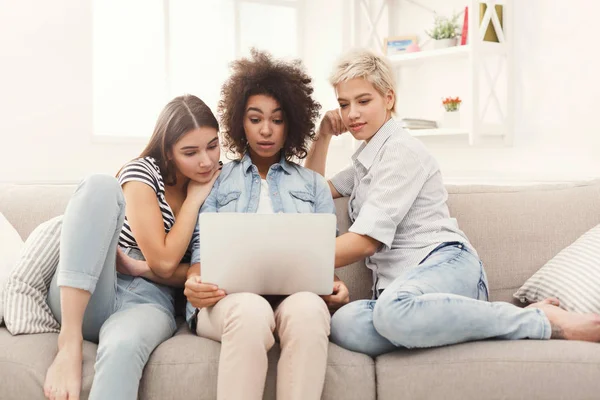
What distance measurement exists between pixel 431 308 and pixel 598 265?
534mm

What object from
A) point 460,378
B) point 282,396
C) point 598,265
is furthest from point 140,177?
point 598,265

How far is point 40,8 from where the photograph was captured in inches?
144

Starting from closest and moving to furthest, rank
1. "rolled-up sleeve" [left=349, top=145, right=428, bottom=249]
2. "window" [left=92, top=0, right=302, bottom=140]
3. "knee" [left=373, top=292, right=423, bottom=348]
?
"knee" [left=373, top=292, right=423, bottom=348] < "rolled-up sleeve" [left=349, top=145, right=428, bottom=249] < "window" [left=92, top=0, right=302, bottom=140]

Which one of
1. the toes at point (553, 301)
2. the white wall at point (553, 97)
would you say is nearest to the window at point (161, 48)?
the white wall at point (553, 97)

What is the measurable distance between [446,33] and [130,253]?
2.27 meters

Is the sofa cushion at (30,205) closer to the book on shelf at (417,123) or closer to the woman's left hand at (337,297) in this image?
the woman's left hand at (337,297)

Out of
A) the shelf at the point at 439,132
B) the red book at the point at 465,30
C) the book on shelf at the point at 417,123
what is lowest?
the shelf at the point at 439,132

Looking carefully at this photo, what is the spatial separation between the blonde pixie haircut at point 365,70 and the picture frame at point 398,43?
178cm

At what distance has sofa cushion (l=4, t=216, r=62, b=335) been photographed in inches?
64.1

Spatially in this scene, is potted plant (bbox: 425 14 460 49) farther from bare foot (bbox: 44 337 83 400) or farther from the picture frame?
bare foot (bbox: 44 337 83 400)

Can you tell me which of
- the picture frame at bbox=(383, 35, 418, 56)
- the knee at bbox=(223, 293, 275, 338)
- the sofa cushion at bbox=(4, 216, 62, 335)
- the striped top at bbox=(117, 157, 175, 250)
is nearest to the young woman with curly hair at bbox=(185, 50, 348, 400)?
the knee at bbox=(223, 293, 275, 338)

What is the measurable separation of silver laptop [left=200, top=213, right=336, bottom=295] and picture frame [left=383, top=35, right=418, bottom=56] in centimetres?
243

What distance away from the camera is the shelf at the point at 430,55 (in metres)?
3.38

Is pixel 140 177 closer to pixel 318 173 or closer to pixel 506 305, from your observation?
pixel 318 173
